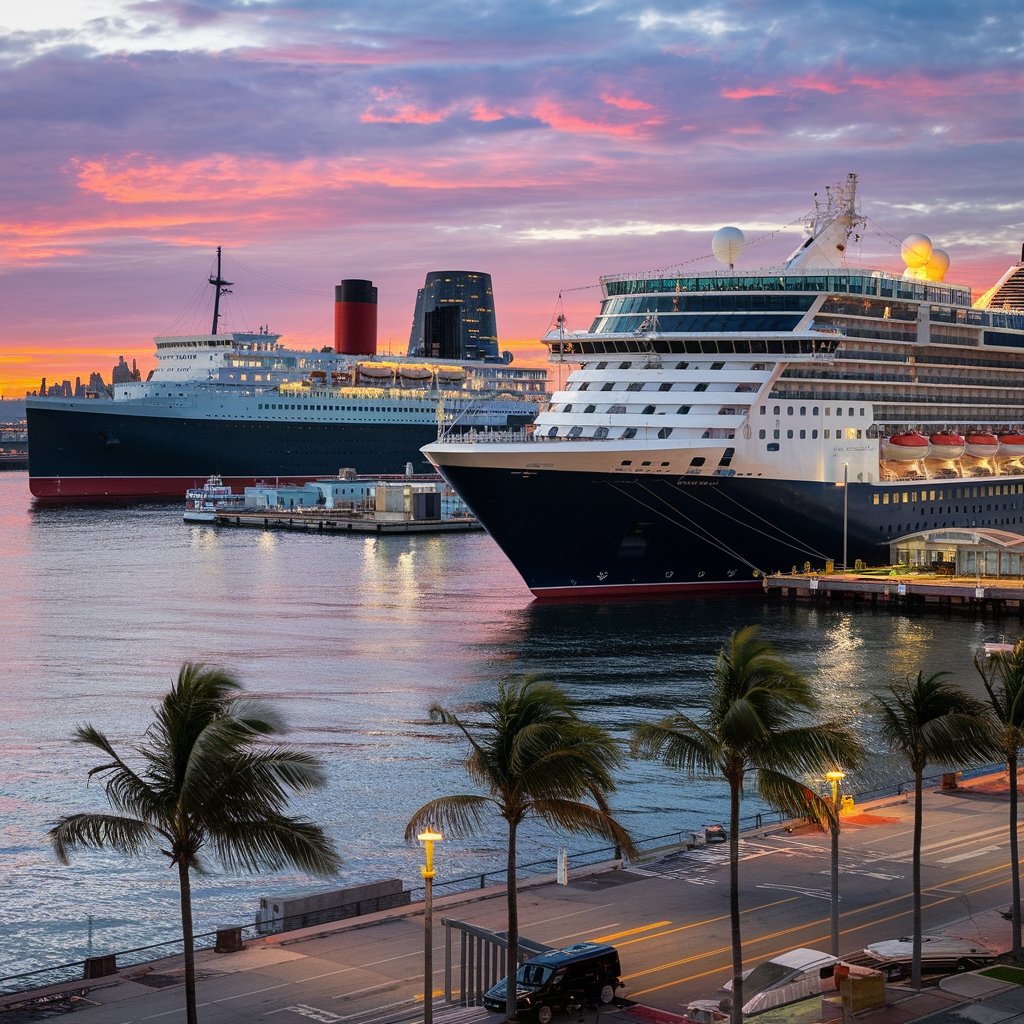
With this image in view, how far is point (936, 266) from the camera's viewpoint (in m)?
70.4

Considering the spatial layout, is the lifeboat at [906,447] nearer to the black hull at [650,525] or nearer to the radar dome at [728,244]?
the black hull at [650,525]

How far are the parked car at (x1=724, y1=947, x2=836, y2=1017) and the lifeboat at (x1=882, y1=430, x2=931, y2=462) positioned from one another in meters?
45.8

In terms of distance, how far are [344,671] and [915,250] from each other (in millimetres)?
37263

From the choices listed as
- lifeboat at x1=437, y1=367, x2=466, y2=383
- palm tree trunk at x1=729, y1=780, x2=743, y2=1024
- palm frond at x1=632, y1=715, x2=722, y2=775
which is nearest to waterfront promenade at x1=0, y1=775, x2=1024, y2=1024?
palm tree trunk at x1=729, y1=780, x2=743, y2=1024

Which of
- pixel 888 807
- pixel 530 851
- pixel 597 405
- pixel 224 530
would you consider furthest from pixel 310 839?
pixel 224 530

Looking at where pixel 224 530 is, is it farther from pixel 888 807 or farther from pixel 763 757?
pixel 763 757

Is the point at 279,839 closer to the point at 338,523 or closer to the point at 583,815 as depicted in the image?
the point at 583,815

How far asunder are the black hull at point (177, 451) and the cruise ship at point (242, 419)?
9 cm

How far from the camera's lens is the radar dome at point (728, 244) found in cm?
6159

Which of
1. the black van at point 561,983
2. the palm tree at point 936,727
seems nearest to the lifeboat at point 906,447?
the palm tree at point 936,727

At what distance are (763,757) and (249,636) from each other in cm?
3696

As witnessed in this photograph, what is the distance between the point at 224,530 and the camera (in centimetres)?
10075

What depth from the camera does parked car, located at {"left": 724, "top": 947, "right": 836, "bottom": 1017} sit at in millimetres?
17859

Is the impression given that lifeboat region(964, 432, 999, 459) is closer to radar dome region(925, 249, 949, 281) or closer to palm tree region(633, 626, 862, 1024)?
radar dome region(925, 249, 949, 281)
